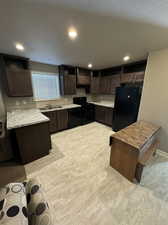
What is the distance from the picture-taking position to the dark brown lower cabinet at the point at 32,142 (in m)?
1.98

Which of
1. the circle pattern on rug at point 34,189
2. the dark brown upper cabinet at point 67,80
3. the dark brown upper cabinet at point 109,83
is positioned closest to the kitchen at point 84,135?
the circle pattern on rug at point 34,189

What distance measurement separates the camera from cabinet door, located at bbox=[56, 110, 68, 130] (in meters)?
3.49

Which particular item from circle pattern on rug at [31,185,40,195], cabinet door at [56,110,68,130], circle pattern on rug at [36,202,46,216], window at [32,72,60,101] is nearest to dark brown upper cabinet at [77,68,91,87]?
window at [32,72,60,101]

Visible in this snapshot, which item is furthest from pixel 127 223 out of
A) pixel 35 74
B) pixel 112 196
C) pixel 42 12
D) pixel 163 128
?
pixel 35 74

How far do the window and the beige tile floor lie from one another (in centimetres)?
223

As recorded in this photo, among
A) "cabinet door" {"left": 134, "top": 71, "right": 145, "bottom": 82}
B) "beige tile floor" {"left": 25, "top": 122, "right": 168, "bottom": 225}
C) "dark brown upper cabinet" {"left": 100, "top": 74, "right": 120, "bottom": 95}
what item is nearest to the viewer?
"beige tile floor" {"left": 25, "top": 122, "right": 168, "bottom": 225}

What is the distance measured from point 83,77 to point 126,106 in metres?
2.31

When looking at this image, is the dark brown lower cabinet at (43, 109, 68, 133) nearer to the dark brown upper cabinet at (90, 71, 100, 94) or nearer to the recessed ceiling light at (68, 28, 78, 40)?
the dark brown upper cabinet at (90, 71, 100, 94)

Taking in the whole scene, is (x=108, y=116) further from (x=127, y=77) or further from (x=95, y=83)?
(x=95, y=83)

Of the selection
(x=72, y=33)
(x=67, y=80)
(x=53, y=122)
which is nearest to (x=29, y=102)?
(x=53, y=122)

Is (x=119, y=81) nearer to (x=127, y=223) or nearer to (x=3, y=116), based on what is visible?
(x=127, y=223)

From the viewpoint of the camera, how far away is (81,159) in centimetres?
225

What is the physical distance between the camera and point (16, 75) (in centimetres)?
266

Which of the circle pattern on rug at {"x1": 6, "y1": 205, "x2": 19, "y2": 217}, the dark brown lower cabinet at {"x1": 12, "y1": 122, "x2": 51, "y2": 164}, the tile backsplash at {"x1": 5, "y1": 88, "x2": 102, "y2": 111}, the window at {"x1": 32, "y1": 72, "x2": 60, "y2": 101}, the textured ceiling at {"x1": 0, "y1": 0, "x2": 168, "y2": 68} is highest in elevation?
the textured ceiling at {"x1": 0, "y1": 0, "x2": 168, "y2": 68}
